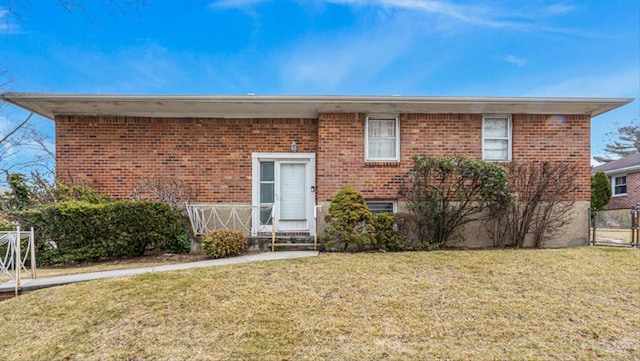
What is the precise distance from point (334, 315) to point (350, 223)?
134 inches

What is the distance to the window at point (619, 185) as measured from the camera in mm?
18656

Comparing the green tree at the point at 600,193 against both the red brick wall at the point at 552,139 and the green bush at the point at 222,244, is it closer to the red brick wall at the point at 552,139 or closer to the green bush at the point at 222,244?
the red brick wall at the point at 552,139

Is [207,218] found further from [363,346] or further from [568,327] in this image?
[568,327]

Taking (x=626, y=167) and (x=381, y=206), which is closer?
(x=381, y=206)

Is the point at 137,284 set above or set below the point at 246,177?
below

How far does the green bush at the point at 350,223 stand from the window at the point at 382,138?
1700 millimetres

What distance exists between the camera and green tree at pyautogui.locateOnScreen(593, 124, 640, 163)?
30.9 metres

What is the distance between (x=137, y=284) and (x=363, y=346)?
3460 millimetres

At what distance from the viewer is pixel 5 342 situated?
135 inches

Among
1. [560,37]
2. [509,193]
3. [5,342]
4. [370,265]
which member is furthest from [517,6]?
[5,342]

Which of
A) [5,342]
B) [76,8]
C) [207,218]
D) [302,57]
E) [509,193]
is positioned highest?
[302,57]

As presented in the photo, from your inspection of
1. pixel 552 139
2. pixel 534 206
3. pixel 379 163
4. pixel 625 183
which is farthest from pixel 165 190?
pixel 625 183

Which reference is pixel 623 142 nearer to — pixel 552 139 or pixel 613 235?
pixel 613 235

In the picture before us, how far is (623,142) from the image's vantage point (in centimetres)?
3152
